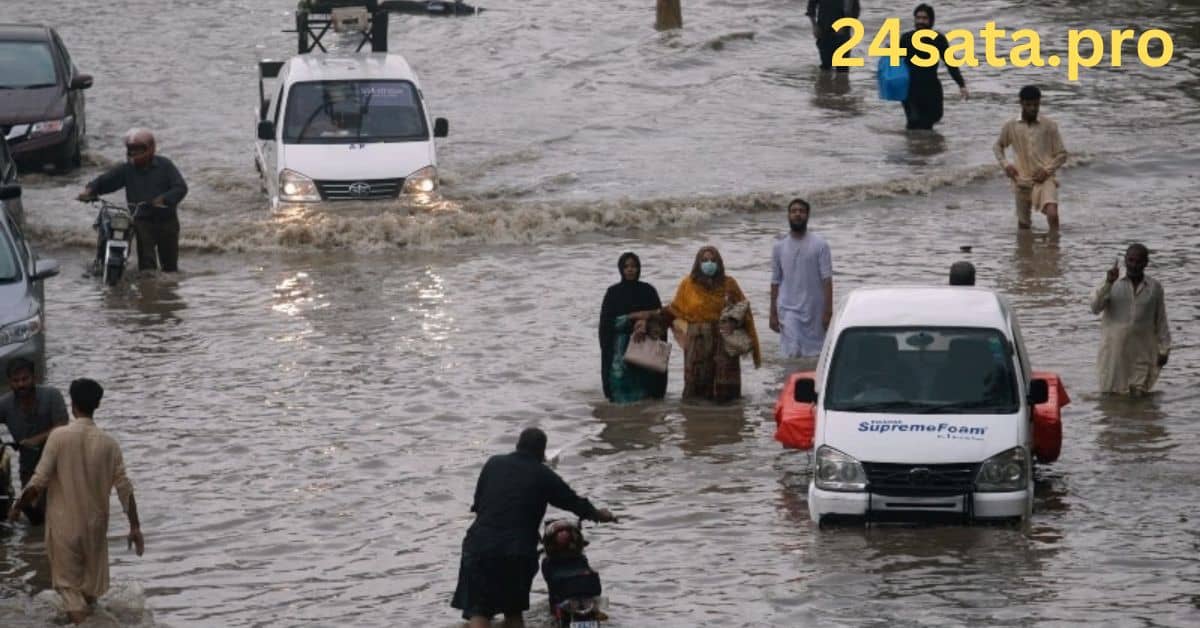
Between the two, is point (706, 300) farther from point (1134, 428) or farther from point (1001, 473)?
point (1001, 473)

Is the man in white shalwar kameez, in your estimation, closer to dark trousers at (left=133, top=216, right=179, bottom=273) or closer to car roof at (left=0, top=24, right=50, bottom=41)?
dark trousers at (left=133, top=216, right=179, bottom=273)

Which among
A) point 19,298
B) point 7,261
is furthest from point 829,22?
point 19,298

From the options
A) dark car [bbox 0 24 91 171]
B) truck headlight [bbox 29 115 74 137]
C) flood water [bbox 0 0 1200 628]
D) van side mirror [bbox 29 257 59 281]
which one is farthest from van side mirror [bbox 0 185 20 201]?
truck headlight [bbox 29 115 74 137]

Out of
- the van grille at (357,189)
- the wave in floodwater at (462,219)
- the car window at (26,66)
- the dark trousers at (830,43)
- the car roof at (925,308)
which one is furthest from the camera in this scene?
the dark trousers at (830,43)

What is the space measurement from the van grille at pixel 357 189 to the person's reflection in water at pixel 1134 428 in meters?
9.61

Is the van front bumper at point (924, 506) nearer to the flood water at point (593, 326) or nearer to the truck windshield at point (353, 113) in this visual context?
the flood water at point (593, 326)

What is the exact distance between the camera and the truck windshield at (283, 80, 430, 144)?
2478 cm

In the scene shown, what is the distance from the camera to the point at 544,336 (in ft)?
65.4

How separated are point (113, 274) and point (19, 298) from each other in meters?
5.56

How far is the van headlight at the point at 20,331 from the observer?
16.3 metres

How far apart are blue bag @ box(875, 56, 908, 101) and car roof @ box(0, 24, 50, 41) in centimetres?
1063

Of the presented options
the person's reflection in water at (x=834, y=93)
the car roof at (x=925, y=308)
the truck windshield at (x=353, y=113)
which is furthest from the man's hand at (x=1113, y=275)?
the person's reflection in water at (x=834, y=93)

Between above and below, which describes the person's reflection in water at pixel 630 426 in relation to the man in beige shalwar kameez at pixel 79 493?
below

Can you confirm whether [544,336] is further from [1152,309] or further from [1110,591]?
[1110,591]
